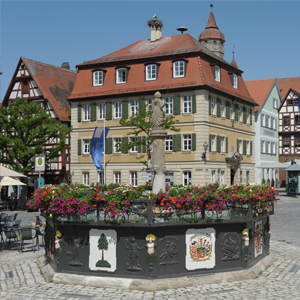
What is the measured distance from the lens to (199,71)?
129 feet

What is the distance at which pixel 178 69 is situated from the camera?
132 ft

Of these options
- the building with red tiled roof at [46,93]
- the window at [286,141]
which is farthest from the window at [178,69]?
the window at [286,141]

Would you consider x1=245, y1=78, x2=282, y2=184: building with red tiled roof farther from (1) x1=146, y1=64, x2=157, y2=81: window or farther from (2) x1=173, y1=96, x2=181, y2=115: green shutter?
(1) x1=146, y1=64, x2=157, y2=81: window

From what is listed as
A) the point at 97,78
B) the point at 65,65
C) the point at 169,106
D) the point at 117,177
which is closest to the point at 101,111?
the point at 97,78

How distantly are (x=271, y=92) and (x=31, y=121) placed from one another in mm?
31914

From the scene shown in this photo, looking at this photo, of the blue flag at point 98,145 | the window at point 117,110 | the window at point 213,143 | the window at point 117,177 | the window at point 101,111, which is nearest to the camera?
the blue flag at point 98,145

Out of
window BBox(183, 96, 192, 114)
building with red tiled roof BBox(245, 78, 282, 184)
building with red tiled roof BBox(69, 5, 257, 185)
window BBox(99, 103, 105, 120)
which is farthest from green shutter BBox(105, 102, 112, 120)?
building with red tiled roof BBox(245, 78, 282, 184)

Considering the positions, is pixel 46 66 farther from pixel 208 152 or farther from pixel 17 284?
pixel 17 284

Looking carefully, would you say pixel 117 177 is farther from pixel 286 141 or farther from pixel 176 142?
pixel 286 141

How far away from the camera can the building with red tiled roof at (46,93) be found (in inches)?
1821

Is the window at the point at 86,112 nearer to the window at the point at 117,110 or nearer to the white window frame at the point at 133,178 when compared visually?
the window at the point at 117,110

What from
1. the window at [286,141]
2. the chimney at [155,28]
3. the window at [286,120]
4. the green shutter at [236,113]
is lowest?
the window at [286,141]

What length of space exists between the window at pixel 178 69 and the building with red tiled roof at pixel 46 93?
450 inches

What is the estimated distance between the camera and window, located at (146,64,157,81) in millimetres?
41300
